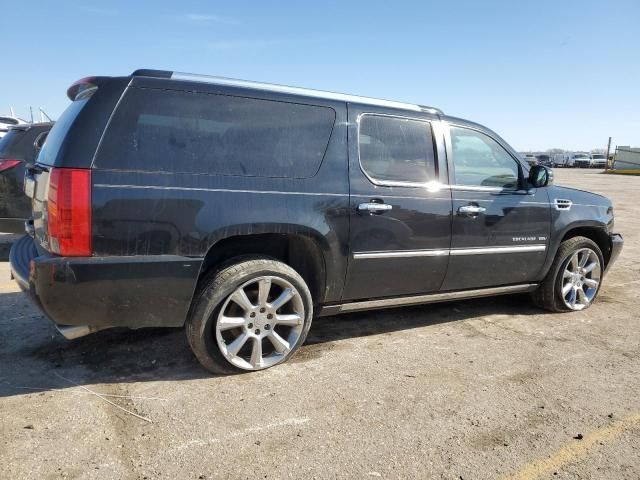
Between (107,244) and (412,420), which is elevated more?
(107,244)

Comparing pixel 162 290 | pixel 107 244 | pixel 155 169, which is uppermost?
pixel 155 169

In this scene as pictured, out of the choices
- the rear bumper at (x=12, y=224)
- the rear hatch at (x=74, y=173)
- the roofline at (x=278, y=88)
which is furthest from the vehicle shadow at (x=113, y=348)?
the roofline at (x=278, y=88)

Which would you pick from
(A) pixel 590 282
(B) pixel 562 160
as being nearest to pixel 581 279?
(A) pixel 590 282

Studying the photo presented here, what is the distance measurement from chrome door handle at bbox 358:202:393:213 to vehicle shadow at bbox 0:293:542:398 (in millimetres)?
1121

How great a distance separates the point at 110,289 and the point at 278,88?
168cm

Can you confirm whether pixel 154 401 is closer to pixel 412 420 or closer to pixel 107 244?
pixel 107 244

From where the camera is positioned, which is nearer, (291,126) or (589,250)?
(291,126)

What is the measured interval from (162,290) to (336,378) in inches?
49.0

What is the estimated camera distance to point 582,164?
54.7 meters

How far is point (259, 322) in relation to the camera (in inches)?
128

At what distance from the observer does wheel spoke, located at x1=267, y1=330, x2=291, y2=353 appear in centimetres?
332

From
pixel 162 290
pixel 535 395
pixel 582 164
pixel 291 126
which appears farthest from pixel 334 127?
pixel 582 164

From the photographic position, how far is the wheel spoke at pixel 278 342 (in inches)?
131

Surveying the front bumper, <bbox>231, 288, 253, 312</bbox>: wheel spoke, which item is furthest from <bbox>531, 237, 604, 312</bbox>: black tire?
<bbox>231, 288, 253, 312</bbox>: wheel spoke
